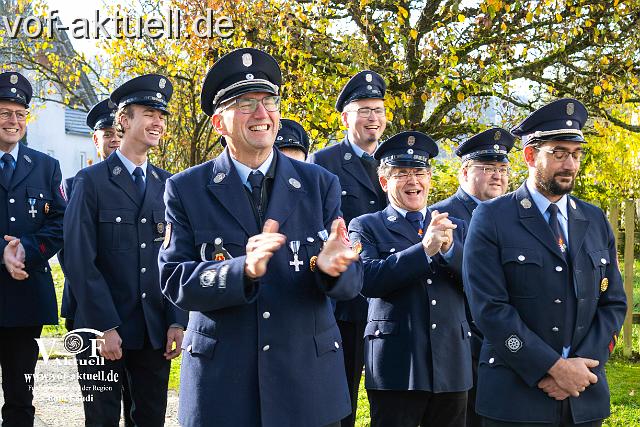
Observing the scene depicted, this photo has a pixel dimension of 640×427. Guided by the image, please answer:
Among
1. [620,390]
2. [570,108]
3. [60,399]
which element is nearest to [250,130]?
[570,108]

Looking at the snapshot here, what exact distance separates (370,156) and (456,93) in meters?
3.56

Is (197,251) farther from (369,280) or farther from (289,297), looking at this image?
(369,280)

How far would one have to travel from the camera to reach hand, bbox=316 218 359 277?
3045 millimetres

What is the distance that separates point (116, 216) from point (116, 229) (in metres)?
0.08

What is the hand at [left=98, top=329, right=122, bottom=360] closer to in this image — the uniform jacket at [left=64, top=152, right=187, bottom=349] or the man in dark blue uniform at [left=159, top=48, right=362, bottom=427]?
the uniform jacket at [left=64, top=152, right=187, bottom=349]

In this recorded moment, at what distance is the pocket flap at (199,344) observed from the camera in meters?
3.30

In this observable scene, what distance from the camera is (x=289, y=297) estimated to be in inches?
129

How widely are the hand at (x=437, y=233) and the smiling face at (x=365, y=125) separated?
160cm

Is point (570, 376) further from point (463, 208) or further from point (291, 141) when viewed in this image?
point (291, 141)

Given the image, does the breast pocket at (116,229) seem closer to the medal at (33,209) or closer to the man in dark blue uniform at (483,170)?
the medal at (33,209)

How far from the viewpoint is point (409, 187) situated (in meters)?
4.85

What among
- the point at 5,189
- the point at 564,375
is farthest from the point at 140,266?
the point at 564,375

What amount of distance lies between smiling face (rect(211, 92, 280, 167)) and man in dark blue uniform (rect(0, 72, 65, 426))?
102 inches

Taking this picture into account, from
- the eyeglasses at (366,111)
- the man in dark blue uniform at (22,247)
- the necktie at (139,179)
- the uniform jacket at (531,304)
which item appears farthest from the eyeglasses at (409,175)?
the man in dark blue uniform at (22,247)
